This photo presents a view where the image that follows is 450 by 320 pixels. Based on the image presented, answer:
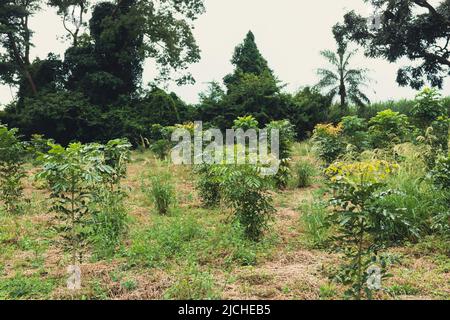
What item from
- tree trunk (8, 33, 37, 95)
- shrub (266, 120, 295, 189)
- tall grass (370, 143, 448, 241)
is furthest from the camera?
tree trunk (8, 33, 37, 95)

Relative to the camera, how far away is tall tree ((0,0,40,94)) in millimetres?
17156

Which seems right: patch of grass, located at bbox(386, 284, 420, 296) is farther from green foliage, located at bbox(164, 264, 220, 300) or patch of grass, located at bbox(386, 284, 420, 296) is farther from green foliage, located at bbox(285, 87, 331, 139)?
green foliage, located at bbox(285, 87, 331, 139)

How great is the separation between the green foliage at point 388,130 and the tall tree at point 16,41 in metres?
13.6

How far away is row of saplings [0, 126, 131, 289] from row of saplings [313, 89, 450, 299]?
1866 millimetres

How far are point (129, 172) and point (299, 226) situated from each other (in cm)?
643

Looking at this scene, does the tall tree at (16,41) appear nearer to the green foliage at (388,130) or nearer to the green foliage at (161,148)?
the green foliage at (161,148)

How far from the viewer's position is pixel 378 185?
313cm

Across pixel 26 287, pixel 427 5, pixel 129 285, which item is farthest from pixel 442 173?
pixel 427 5

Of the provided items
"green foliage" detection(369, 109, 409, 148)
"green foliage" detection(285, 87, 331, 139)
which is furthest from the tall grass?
"green foliage" detection(285, 87, 331, 139)

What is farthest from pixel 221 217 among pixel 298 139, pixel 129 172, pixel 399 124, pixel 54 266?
pixel 298 139

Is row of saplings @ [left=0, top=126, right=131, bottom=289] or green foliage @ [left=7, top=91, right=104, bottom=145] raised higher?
Answer: green foliage @ [left=7, top=91, right=104, bottom=145]

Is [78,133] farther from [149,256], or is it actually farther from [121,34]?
[149,256]

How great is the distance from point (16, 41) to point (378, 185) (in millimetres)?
17653

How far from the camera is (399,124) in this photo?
8.46 m
